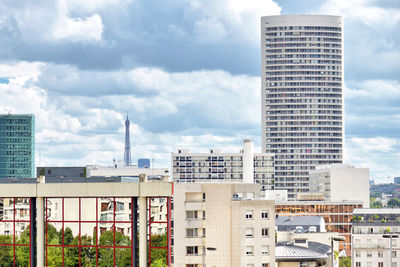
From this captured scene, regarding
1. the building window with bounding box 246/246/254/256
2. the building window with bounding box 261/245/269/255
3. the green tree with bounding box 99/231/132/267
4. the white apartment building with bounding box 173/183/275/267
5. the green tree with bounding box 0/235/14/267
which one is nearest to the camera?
the green tree with bounding box 99/231/132/267

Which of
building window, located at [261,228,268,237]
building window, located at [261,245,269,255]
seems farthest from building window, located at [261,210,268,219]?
building window, located at [261,245,269,255]

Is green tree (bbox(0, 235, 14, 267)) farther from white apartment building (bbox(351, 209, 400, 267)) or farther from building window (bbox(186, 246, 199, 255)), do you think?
white apartment building (bbox(351, 209, 400, 267))

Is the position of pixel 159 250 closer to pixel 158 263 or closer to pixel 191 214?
pixel 158 263

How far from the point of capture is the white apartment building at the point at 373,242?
171 m

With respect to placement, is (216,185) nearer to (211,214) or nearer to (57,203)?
(211,214)

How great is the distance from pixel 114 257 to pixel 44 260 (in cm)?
665

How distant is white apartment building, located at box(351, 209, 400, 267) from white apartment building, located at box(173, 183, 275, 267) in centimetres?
5451

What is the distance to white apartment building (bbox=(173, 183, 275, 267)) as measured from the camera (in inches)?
4688

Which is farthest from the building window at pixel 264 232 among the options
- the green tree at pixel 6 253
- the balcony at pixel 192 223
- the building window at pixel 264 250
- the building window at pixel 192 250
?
the green tree at pixel 6 253

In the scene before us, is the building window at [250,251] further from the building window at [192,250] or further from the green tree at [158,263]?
the green tree at [158,263]

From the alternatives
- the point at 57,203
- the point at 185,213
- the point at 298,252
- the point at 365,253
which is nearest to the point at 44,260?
the point at 57,203

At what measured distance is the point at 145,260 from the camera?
82375 mm

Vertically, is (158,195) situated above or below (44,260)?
above

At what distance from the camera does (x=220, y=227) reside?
119812 millimetres
